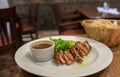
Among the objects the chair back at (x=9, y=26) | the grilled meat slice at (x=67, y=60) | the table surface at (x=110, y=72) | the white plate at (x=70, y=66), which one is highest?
the grilled meat slice at (x=67, y=60)

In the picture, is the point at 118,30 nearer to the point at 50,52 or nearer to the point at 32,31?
the point at 50,52

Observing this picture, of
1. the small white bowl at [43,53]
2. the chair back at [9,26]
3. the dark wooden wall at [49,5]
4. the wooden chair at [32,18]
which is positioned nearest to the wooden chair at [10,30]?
the chair back at [9,26]

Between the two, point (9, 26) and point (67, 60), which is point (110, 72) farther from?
point (9, 26)

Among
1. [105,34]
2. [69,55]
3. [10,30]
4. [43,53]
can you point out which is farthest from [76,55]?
[10,30]

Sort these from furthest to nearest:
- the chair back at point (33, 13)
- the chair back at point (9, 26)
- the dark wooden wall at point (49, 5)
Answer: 1. the dark wooden wall at point (49, 5)
2. the chair back at point (33, 13)
3. the chair back at point (9, 26)

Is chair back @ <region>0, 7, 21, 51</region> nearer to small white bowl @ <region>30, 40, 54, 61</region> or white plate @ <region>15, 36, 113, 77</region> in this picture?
white plate @ <region>15, 36, 113, 77</region>

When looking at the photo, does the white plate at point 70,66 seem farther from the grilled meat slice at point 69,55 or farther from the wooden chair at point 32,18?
the wooden chair at point 32,18
